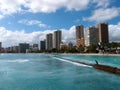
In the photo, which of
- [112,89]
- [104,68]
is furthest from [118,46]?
[112,89]

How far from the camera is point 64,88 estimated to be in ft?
106

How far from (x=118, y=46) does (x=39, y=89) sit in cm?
17470

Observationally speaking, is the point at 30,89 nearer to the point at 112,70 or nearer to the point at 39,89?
the point at 39,89

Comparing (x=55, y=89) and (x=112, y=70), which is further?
(x=112, y=70)

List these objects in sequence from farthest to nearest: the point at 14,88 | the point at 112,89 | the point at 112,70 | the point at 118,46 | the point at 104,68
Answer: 1. the point at 118,46
2. the point at 104,68
3. the point at 112,70
4. the point at 14,88
5. the point at 112,89

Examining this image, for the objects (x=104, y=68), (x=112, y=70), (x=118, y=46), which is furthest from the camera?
(x=118, y=46)

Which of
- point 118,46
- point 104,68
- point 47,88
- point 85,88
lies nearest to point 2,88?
point 47,88

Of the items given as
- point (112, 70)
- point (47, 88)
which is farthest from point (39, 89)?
point (112, 70)

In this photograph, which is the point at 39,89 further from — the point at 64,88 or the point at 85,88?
the point at 85,88

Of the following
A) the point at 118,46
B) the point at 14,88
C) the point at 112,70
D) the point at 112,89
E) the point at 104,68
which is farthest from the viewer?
the point at 118,46

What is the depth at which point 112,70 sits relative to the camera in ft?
161

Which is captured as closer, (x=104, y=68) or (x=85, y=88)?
(x=85, y=88)

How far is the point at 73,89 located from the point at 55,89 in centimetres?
247

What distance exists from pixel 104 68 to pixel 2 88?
29598 mm
